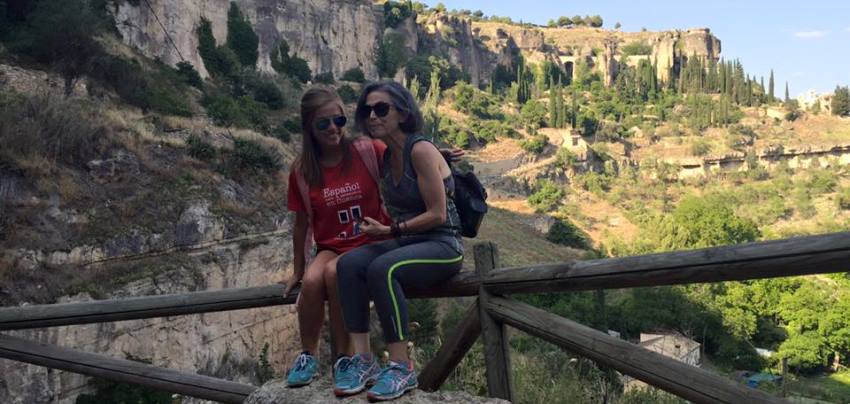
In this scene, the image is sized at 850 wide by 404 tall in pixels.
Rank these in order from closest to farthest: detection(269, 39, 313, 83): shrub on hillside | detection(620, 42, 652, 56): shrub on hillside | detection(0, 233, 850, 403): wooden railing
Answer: detection(0, 233, 850, 403): wooden railing
detection(269, 39, 313, 83): shrub on hillside
detection(620, 42, 652, 56): shrub on hillside

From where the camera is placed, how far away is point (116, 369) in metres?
3.29

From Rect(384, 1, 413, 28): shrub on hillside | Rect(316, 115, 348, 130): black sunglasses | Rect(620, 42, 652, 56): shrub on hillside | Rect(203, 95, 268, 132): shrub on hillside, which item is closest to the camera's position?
Rect(316, 115, 348, 130): black sunglasses

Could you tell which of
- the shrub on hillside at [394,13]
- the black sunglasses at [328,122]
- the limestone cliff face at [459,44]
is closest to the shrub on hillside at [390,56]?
the shrub on hillside at [394,13]

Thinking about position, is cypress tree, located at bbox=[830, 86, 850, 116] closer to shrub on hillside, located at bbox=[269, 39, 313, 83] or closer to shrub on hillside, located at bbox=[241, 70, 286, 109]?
shrub on hillside, located at bbox=[269, 39, 313, 83]

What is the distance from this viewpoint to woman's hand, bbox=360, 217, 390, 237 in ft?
7.78

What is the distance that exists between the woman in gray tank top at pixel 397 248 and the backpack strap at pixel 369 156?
2.5 inches

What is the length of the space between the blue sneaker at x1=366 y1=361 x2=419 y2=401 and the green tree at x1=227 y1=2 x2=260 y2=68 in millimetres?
33844

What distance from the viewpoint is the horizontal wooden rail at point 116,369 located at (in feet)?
9.73

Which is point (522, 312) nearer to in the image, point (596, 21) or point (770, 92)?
point (770, 92)

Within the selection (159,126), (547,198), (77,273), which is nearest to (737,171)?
(547,198)

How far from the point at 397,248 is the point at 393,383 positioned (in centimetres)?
46

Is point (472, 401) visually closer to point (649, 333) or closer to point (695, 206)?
point (649, 333)

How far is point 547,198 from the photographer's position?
146 ft

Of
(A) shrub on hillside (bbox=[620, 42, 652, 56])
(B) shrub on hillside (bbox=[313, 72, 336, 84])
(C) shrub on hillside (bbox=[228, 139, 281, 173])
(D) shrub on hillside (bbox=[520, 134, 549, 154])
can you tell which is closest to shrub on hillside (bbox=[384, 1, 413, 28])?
(D) shrub on hillside (bbox=[520, 134, 549, 154])
